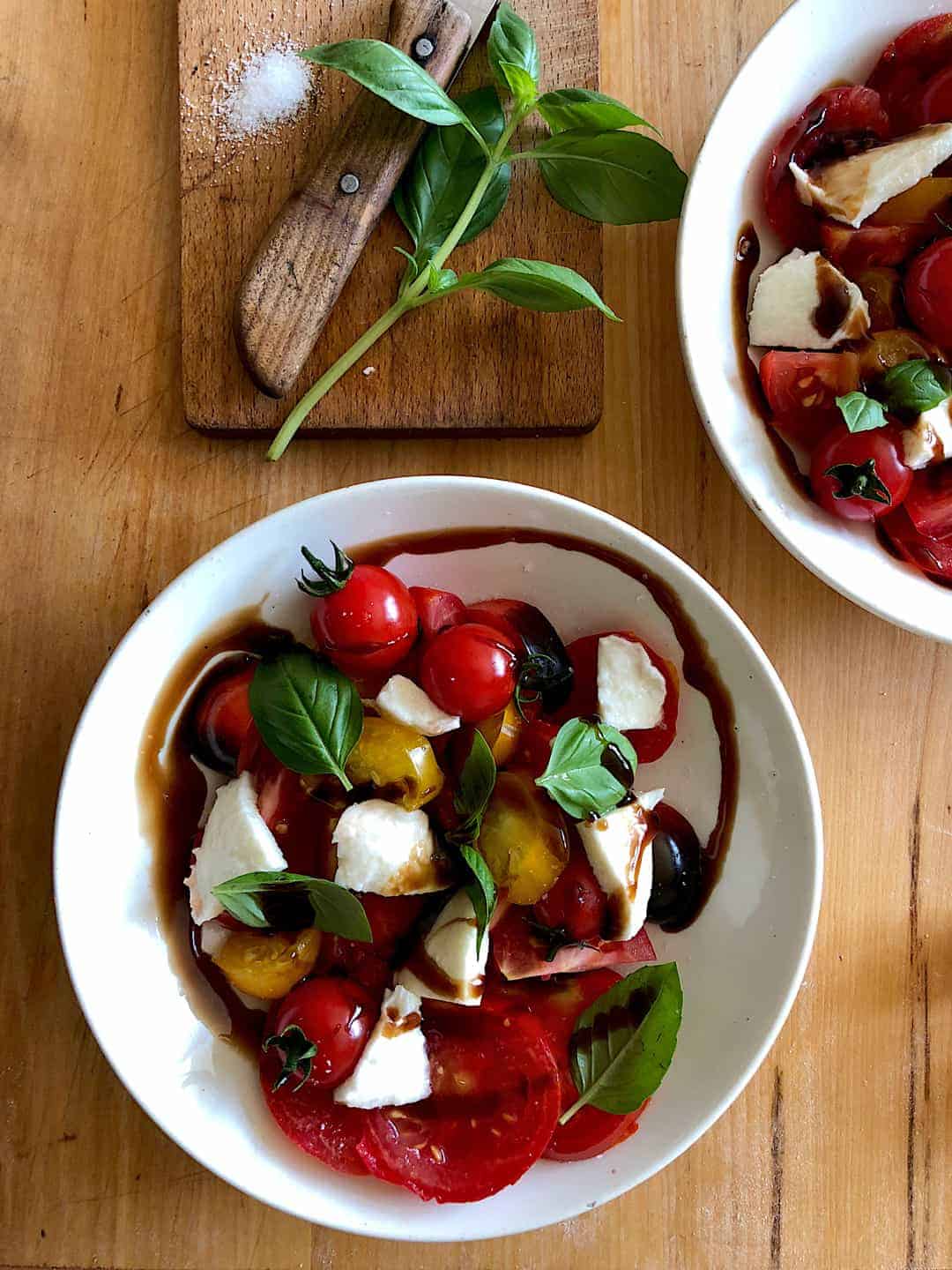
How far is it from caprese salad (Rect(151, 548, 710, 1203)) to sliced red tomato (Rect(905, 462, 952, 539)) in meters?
0.27

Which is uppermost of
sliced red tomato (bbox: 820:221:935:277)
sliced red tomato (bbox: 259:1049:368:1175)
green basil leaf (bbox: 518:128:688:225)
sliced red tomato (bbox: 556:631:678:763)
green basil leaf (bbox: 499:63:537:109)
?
green basil leaf (bbox: 499:63:537:109)

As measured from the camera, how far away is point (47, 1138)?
105 cm

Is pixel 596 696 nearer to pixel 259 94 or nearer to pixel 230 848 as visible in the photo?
pixel 230 848

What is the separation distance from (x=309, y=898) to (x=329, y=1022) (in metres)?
0.11

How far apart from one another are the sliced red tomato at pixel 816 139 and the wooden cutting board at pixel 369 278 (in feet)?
0.56

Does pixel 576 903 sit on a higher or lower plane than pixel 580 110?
lower

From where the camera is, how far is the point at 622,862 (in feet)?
3.01

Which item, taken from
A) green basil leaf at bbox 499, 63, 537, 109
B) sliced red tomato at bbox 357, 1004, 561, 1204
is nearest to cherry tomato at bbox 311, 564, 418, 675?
sliced red tomato at bbox 357, 1004, 561, 1204

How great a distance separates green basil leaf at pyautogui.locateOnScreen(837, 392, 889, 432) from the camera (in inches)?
35.8

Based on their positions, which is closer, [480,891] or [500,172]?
[480,891]

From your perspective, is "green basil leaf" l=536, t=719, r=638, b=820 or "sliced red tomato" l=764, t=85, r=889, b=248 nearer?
"green basil leaf" l=536, t=719, r=638, b=820

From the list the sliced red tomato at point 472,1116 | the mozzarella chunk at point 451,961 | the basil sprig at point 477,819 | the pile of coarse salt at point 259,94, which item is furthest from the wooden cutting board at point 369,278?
the sliced red tomato at point 472,1116

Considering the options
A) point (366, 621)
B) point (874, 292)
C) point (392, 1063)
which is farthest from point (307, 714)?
point (874, 292)

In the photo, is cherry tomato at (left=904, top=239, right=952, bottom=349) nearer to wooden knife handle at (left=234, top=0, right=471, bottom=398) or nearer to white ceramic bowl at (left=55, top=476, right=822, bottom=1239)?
white ceramic bowl at (left=55, top=476, right=822, bottom=1239)
